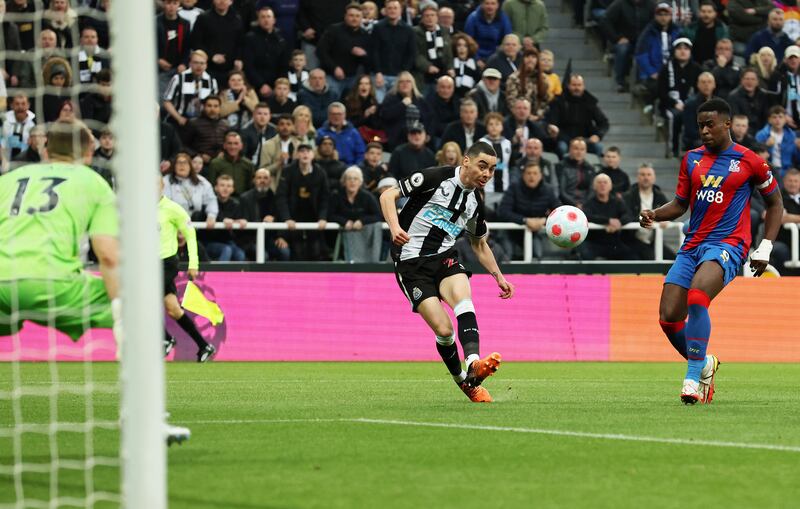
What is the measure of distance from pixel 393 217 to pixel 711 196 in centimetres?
259

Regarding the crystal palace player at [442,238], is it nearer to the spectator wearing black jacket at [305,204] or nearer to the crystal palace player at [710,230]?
the crystal palace player at [710,230]

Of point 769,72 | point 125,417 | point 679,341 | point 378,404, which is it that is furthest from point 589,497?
point 769,72

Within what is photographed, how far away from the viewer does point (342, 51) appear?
22734 millimetres

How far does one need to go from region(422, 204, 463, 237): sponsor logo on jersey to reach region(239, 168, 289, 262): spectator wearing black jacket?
26.6 ft

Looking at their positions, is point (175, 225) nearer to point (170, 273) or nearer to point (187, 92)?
point (170, 273)

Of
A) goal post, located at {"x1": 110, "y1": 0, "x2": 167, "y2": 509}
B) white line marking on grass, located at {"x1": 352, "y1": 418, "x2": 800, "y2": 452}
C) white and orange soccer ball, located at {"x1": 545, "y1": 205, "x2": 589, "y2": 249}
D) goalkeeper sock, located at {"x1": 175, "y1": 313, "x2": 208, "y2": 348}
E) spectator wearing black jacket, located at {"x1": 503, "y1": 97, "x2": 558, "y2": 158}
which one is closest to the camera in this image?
goal post, located at {"x1": 110, "y1": 0, "x2": 167, "y2": 509}

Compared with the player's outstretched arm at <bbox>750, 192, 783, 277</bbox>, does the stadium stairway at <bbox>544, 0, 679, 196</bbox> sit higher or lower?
lower

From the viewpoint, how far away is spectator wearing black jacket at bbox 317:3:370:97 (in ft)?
74.3

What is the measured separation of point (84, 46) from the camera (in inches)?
743

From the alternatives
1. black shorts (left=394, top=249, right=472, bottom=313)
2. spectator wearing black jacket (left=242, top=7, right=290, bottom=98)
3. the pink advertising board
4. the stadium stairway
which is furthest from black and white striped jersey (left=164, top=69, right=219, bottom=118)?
black shorts (left=394, top=249, right=472, bottom=313)

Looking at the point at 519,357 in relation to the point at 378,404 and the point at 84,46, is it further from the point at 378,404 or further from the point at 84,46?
the point at 378,404

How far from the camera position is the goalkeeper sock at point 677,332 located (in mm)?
12234

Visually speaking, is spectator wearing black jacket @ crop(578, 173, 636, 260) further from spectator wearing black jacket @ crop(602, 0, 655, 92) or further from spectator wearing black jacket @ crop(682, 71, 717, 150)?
spectator wearing black jacket @ crop(602, 0, 655, 92)

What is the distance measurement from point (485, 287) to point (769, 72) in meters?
7.57
